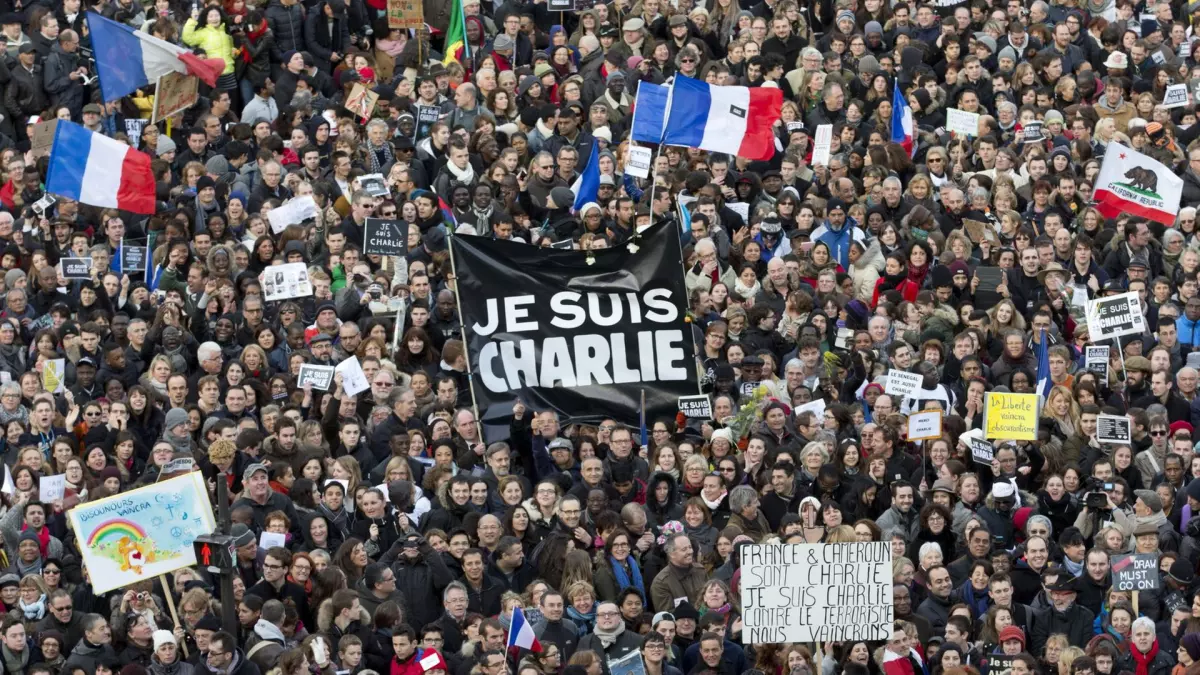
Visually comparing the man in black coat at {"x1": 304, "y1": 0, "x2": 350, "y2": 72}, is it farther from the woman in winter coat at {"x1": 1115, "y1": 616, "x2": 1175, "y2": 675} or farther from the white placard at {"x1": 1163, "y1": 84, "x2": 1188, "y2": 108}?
the woman in winter coat at {"x1": 1115, "y1": 616, "x2": 1175, "y2": 675}

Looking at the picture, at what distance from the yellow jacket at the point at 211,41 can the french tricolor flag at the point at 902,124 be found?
645 cm

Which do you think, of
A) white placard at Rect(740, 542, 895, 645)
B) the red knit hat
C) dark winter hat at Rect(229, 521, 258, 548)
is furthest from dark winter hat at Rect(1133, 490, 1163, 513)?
dark winter hat at Rect(229, 521, 258, 548)

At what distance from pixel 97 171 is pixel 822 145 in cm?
645

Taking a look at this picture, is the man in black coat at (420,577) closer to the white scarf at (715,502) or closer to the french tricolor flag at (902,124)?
the white scarf at (715,502)

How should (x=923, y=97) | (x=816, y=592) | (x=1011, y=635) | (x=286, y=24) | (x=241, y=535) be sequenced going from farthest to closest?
(x=286, y=24)
(x=923, y=97)
(x=241, y=535)
(x=1011, y=635)
(x=816, y=592)

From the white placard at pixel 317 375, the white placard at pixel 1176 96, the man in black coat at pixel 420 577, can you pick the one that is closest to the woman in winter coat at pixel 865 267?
the white placard at pixel 1176 96

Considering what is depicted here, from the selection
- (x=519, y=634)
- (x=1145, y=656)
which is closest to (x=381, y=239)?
(x=519, y=634)

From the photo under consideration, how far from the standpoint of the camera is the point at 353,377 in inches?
922

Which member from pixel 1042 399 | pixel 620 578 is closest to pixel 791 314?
pixel 1042 399

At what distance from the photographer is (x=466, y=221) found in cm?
2584

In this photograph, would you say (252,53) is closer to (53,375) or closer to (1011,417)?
(53,375)

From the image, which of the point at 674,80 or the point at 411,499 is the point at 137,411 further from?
the point at 674,80

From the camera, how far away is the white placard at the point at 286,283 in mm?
24719

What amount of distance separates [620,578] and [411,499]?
1.68m
